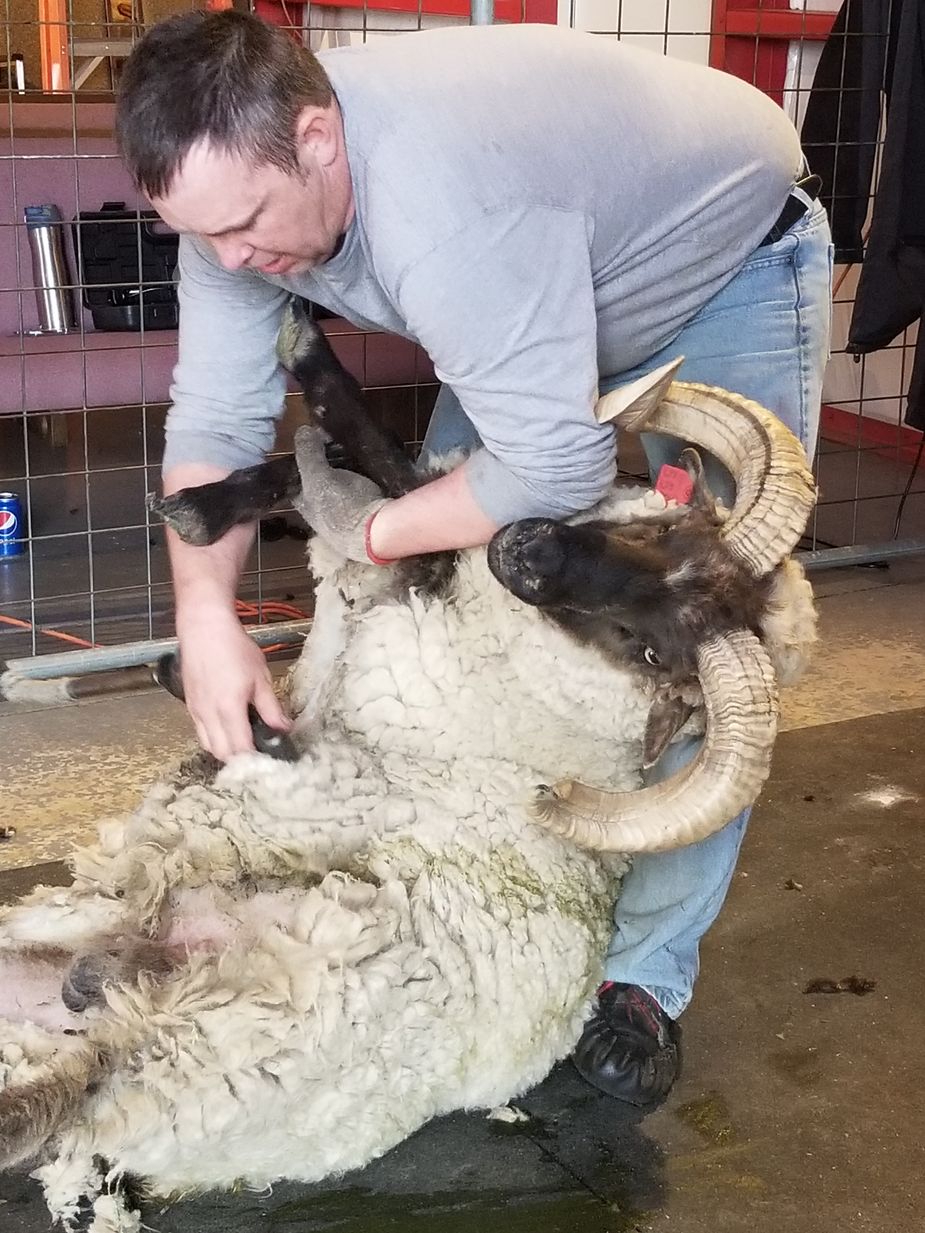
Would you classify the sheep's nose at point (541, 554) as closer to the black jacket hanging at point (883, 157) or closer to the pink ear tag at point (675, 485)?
the pink ear tag at point (675, 485)

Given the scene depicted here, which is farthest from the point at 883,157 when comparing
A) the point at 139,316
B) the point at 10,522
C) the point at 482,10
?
the point at 10,522

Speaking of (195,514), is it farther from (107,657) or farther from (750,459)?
(107,657)

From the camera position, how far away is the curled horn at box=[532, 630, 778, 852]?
1784 mm

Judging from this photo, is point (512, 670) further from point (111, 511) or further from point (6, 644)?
point (111, 511)

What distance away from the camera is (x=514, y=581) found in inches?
73.3

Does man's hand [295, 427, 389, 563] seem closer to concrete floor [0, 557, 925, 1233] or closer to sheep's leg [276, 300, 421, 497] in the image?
sheep's leg [276, 300, 421, 497]

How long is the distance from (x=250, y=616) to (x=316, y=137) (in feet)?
9.04

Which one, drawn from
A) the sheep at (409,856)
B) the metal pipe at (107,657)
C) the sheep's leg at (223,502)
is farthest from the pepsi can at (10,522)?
the sheep at (409,856)

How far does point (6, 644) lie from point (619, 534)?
2.52 metres

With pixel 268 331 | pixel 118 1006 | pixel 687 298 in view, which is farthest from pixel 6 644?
pixel 687 298

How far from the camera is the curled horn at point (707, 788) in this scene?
178cm

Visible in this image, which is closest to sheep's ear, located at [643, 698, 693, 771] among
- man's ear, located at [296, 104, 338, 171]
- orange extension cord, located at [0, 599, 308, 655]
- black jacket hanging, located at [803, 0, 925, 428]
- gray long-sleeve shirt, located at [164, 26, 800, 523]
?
gray long-sleeve shirt, located at [164, 26, 800, 523]

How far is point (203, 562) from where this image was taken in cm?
214

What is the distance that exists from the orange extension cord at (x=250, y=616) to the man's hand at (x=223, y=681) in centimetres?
182
